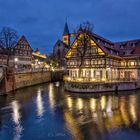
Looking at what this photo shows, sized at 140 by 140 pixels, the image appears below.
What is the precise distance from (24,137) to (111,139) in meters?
6.59

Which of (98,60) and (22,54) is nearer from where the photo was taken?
(98,60)

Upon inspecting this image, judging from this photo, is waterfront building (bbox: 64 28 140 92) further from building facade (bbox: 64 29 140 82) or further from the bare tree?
the bare tree

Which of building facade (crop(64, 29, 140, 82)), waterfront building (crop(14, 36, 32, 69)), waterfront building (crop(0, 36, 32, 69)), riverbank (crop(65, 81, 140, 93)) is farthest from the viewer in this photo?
waterfront building (crop(14, 36, 32, 69))

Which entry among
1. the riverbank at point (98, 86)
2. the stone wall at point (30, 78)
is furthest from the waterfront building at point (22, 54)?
the riverbank at point (98, 86)

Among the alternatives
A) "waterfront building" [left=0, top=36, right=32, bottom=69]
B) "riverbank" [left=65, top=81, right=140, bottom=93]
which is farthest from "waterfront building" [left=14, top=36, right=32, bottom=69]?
"riverbank" [left=65, top=81, right=140, bottom=93]

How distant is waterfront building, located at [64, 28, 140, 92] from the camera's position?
122 feet

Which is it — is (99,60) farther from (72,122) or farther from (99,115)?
(72,122)

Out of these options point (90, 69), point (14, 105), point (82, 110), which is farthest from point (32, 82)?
point (82, 110)

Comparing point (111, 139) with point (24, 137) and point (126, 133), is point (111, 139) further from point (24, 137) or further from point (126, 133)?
point (24, 137)

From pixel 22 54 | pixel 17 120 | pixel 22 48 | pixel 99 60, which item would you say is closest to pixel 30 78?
pixel 22 54

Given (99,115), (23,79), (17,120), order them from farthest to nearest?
(23,79) → (99,115) → (17,120)

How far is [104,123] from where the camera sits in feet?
52.5

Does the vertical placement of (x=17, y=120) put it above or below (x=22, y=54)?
below

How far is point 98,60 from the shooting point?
129ft
